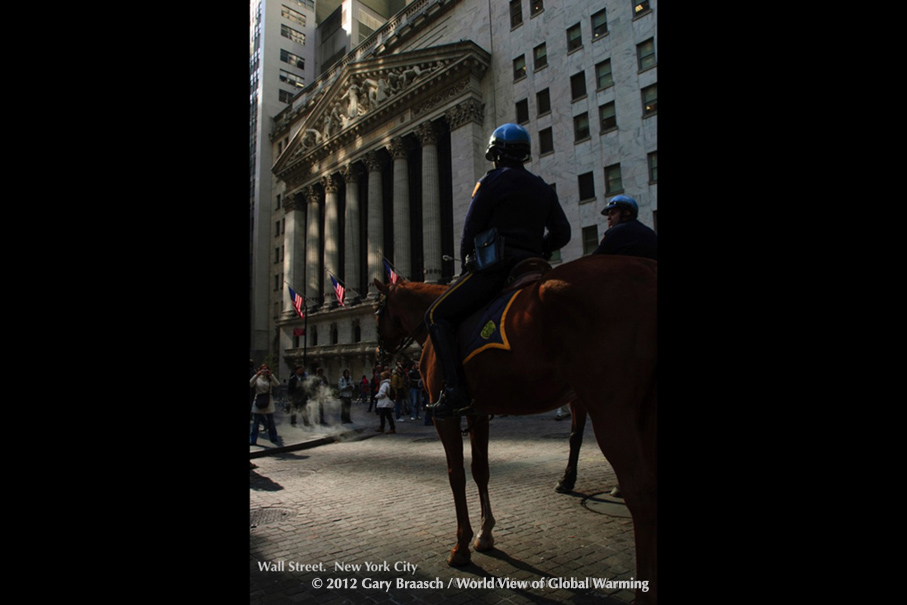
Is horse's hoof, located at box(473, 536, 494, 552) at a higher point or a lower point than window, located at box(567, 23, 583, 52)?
lower

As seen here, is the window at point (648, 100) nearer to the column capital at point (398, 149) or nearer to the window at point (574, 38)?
the window at point (574, 38)

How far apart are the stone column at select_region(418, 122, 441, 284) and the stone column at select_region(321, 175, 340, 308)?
13238 mm

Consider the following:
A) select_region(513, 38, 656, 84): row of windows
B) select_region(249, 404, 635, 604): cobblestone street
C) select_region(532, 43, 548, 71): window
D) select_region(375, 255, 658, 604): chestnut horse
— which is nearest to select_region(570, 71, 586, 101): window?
select_region(513, 38, 656, 84): row of windows

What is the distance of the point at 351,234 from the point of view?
48.9 meters

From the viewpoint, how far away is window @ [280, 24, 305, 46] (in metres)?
68.2

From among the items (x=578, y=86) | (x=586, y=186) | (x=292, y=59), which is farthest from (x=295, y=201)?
(x=586, y=186)

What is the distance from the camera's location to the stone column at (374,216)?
4569 cm

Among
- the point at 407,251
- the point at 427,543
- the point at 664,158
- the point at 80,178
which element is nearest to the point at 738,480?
the point at 664,158

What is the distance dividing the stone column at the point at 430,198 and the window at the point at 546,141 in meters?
9.71

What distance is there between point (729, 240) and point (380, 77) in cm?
4962

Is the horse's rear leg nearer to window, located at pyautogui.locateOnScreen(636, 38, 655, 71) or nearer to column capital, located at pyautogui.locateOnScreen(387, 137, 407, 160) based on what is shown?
window, located at pyautogui.locateOnScreen(636, 38, 655, 71)

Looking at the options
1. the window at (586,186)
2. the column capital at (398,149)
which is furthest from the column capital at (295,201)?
→ the window at (586,186)

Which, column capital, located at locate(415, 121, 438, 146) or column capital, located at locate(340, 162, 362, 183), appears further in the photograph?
column capital, located at locate(340, 162, 362, 183)

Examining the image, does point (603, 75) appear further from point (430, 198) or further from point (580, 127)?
point (430, 198)
